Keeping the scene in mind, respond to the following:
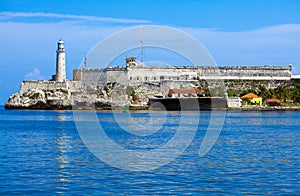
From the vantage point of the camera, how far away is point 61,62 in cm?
5694

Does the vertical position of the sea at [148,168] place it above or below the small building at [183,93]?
below

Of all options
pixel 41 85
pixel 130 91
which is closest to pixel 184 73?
pixel 130 91

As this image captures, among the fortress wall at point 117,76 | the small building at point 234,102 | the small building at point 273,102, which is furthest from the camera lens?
the small building at point 273,102

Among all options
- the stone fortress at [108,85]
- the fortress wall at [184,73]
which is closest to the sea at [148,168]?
the stone fortress at [108,85]

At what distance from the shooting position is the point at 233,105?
2328 inches

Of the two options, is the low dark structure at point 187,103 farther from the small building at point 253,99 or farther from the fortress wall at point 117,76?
the small building at point 253,99

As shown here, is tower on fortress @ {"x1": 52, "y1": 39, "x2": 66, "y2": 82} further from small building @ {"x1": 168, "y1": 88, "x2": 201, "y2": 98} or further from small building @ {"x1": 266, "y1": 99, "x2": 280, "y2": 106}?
small building @ {"x1": 266, "y1": 99, "x2": 280, "y2": 106}

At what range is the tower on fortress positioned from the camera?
5697 centimetres

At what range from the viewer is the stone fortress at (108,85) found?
56906mm

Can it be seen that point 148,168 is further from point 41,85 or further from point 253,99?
point 253,99

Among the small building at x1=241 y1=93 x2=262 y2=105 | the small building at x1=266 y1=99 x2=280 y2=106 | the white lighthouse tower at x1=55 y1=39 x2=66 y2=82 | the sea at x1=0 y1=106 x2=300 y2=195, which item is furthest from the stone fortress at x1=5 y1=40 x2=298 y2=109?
the sea at x1=0 y1=106 x2=300 y2=195

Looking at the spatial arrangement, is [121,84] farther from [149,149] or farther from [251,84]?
[149,149]

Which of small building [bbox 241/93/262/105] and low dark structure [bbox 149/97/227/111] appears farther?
small building [bbox 241/93/262/105]

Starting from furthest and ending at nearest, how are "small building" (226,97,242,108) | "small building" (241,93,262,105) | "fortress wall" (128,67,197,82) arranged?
"small building" (241,93,262,105), "fortress wall" (128,67,197,82), "small building" (226,97,242,108)
